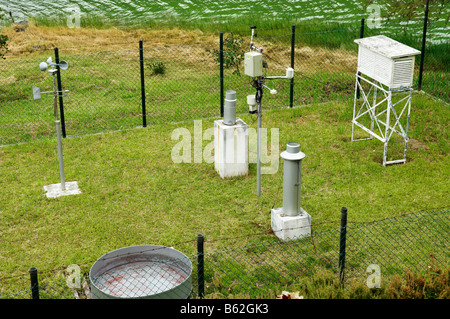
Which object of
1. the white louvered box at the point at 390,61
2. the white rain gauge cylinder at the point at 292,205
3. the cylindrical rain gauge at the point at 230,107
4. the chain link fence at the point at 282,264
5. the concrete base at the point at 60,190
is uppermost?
the white louvered box at the point at 390,61

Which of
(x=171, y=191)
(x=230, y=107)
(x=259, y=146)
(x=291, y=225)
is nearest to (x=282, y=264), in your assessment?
(x=291, y=225)

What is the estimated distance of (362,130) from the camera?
12.0 m

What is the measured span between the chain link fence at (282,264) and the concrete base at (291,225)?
90 millimetres

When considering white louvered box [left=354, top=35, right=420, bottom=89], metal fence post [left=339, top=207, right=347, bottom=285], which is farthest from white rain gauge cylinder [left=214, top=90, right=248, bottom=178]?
metal fence post [left=339, top=207, right=347, bottom=285]

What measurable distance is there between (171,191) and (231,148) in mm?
1175

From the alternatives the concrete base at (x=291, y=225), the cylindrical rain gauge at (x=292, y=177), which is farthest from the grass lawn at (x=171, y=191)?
the cylindrical rain gauge at (x=292, y=177)

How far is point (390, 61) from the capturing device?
32.8 ft

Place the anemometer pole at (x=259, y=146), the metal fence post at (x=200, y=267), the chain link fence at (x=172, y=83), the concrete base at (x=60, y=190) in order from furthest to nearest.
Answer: the chain link fence at (x=172, y=83) < the concrete base at (x=60, y=190) < the anemometer pole at (x=259, y=146) < the metal fence post at (x=200, y=267)

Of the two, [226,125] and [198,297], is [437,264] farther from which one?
[226,125]

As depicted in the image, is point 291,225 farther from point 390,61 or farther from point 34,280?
point 34,280

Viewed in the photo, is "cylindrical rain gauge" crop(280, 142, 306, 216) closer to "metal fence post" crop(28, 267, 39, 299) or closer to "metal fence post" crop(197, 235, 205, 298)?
"metal fence post" crop(197, 235, 205, 298)

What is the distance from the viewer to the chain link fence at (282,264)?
7.00 metres

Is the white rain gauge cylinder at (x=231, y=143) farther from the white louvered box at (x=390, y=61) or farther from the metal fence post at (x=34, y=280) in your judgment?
the metal fence post at (x=34, y=280)
